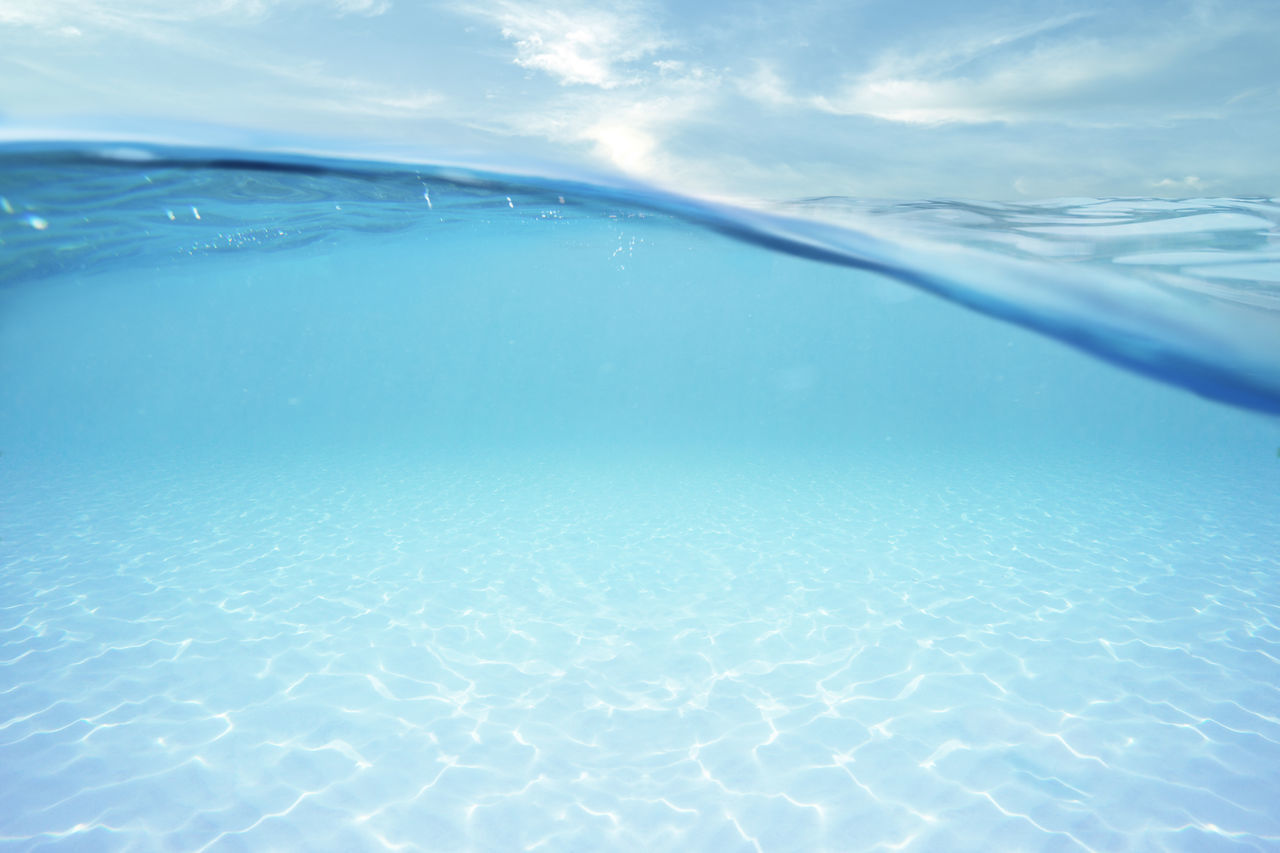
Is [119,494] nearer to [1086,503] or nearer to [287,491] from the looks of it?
[287,491]

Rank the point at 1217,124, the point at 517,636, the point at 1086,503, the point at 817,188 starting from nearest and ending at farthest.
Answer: the point at 1217,124 → the point at 817,188 → the point at 517,636 → the point at 1086,503

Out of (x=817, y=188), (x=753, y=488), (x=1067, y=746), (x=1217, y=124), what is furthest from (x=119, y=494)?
(x=1217, y=124)

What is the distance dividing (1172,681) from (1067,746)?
1.68 m

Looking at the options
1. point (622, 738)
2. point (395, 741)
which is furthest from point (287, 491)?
point (622, 738)

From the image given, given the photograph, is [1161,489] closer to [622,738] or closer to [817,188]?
[817,188]

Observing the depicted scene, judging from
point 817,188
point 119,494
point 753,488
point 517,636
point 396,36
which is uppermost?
point 396,36

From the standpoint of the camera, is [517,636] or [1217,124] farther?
[517,636]

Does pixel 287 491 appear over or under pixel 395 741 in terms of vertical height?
under

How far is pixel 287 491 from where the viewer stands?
14562 millimetres

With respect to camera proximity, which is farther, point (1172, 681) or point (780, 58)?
point (1172, 681)

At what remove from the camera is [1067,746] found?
4.90 metres

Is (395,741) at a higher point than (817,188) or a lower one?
lower

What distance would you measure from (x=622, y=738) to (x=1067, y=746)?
320 cm

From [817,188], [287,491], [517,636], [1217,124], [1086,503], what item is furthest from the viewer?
[287,491]
